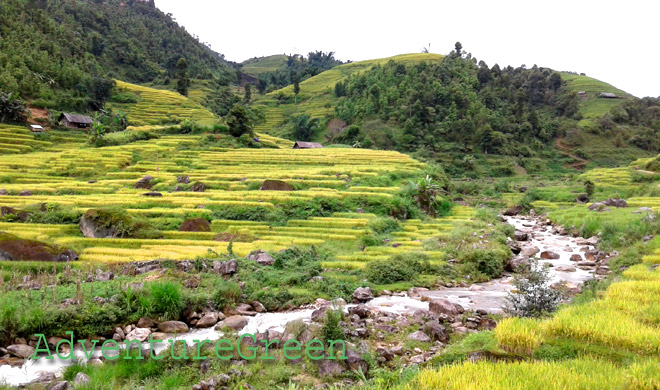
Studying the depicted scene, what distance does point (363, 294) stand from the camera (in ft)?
45.8

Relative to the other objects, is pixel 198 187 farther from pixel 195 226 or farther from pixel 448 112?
pixel 448 112

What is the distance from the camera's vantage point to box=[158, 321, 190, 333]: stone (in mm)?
10992

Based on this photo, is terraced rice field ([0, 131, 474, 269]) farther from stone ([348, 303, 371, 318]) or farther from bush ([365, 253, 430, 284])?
stone ([348, 303, 371, 318])

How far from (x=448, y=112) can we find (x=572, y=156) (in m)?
23.4

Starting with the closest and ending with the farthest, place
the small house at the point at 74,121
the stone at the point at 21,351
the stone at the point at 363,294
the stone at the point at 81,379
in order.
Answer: the stone at the point at 81,379 → the stone at the point at 21,351 → the stone at the point at 363,294 → the small house at the point at 74,121

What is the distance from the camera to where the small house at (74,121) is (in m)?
55.3

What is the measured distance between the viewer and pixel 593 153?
228ft

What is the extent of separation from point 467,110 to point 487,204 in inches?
1344

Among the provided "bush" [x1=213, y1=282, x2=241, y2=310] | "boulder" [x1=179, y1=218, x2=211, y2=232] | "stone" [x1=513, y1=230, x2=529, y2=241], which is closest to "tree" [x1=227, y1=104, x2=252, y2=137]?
"boulder" [x1=179, y1=218, x2=211, y2=232]

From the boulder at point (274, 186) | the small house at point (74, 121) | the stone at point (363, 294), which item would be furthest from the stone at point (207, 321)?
the small house at point (74, 121)

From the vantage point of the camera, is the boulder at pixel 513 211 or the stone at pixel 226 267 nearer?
the stone at pixel 226 267

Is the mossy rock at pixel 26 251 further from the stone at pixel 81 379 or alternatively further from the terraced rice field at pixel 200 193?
the stone at pixel 81 379

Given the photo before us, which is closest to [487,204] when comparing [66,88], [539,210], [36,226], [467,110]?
[539,210]

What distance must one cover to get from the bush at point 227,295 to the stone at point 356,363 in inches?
210
